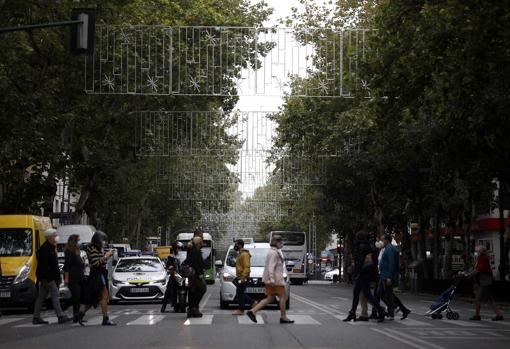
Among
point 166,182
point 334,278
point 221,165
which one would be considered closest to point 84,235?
point 166,182

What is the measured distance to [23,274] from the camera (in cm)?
2742

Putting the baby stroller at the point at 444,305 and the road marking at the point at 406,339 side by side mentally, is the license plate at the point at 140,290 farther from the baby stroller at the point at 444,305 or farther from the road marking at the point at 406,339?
the road marking at the point at 406,339

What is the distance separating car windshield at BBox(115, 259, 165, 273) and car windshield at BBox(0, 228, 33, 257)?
18.9 feet

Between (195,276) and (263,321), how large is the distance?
6.35 feet

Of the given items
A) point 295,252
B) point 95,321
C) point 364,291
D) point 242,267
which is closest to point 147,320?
point 95,321

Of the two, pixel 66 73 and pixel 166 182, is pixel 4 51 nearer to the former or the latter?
pixel 66 73

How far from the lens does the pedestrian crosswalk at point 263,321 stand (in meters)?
21.6

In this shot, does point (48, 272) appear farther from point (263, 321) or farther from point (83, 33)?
point (83, 33)

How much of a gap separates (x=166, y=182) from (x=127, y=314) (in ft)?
162

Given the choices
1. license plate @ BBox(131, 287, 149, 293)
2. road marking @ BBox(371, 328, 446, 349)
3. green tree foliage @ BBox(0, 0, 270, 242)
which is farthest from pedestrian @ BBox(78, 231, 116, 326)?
green tree foliage @ BBox(0, 0, 270, 242)

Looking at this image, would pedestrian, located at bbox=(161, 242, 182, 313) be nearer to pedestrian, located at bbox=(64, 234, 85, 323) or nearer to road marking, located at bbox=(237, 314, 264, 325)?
road marking, located at bbox=(237, 314, 264, 325)

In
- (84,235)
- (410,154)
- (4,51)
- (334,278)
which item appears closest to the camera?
(4,51)

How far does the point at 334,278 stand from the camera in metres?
91.1

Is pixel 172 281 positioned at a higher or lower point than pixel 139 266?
lower
